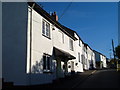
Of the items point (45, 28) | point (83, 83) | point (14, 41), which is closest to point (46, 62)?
point (45, 28)

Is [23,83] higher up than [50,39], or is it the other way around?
[50,39]

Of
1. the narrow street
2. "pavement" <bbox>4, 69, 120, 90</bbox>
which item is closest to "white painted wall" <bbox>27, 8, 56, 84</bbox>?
"pavement" <bbox>4, 69, 120, 90</bbox>

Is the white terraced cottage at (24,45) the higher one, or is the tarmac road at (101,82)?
the white terraced cottage at (24,45)

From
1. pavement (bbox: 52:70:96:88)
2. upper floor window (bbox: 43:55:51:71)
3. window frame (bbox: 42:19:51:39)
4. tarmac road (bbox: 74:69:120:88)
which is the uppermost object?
window frame (bbox: 42:19:51:39)

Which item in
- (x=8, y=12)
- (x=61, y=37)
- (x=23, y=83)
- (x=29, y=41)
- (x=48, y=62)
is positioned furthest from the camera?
(x=61, y=37)

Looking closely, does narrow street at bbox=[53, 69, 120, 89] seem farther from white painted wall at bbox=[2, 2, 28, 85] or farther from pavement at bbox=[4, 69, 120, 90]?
white painted wall at bbox=[2, 2, 28, 85]

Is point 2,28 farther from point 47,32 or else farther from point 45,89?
point 45,89

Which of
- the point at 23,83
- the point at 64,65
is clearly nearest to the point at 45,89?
the point at 23,83

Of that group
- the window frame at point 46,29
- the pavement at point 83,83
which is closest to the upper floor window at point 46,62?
the pavement at point 83,83

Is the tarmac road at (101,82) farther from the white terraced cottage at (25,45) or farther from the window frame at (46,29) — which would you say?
the window frame at (46,29)

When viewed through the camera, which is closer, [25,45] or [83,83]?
[25,45]

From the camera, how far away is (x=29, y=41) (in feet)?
44.5

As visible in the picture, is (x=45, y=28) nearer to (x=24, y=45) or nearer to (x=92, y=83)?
(x=24, y=45)

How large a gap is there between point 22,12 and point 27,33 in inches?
74.2
